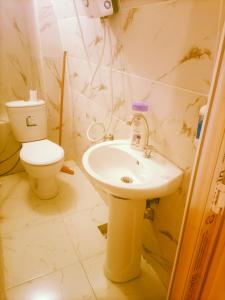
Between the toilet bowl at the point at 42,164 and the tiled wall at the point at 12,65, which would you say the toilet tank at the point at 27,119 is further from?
the tiled wall at the point at 12,65

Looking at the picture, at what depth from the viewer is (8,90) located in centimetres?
233

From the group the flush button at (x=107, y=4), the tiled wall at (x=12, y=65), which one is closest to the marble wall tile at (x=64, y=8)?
the tiled wall at (x=12, y=65)

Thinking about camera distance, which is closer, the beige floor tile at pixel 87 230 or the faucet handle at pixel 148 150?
the faucet handle at pixel 148 150

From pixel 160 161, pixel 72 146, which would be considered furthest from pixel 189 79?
pixel 72 146

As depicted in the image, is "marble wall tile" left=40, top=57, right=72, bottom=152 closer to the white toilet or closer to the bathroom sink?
the white toilet

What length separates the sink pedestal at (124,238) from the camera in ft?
3.79

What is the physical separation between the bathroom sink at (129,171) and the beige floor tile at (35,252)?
69 cm

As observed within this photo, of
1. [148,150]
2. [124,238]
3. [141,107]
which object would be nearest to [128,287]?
[124,238]

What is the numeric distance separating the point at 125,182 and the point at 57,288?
0.74 meters

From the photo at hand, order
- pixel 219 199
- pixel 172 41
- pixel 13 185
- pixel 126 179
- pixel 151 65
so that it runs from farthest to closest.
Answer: pixel 13 185 < pixel 126 179 < pixel 151 65 < pixel 172 41 < pixel 219 199

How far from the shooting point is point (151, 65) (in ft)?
Answer: 3.59

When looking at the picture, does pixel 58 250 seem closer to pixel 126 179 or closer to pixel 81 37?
pixel 126 179

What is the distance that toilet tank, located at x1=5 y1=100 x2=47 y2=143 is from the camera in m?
1.97

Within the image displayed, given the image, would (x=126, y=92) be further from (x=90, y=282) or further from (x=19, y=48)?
(x=19, y=48)
